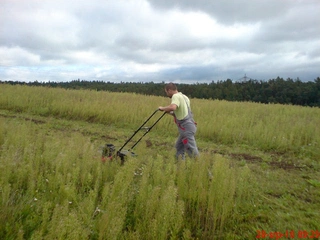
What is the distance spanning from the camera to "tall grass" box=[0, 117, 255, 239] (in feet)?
7.48

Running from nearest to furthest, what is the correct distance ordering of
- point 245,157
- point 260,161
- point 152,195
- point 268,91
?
point 152,195, point 260,161, point 245,157, point 268,91

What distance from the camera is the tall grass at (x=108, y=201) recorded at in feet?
7.48

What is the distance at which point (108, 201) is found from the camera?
2.78 meters

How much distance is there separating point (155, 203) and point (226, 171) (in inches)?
52.0

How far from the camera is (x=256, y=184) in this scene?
4.41 meters

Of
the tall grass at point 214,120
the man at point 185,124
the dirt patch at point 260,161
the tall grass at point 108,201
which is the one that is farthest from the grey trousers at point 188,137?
the tall grass at point 214,120

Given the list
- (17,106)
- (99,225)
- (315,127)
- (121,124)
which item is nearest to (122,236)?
(99,225)

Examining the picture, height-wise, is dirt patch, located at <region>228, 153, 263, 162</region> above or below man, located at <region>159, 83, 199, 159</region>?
below

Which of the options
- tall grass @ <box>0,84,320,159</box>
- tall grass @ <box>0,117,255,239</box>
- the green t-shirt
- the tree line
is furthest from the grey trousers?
the tree line

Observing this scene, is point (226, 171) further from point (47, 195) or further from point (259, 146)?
point (259, 146)

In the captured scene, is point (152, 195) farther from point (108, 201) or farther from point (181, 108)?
point (181, 108)

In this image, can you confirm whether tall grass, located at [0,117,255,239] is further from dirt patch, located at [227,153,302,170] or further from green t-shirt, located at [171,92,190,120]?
dirt patch, located at [227,153,302,170]

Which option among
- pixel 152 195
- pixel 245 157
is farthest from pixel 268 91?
pixel 152 195

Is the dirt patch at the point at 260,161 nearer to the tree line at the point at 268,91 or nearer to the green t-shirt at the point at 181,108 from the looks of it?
the green t-shirt at the point at 181,108
